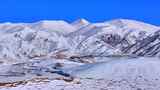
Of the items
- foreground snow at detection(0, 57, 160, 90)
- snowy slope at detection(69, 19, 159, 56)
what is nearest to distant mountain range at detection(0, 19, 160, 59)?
snowy slope at detection(69, 19, 159, 56)

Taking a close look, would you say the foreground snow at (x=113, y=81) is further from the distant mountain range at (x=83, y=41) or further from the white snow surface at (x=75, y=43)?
the distant mountain range at (x=83, y=41)

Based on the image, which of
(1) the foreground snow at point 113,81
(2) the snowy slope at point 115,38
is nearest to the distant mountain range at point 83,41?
(2) the snowy slope at point 115,38

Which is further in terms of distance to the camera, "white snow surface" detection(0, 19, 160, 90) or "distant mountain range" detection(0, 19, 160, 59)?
"distant mountain range" detection(0, 19, 160, 59)

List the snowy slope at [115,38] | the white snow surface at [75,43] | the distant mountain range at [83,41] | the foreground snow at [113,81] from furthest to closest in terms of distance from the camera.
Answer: the distant mountain range at [83,41], the snowy slope at [115,38], the white snow surface at [75,43], the foreground snow at [113,81]

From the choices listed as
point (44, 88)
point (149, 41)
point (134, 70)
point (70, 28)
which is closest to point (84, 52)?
point (149, 41)

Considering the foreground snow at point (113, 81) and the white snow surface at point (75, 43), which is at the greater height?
the white snow surface at point (75, 43)

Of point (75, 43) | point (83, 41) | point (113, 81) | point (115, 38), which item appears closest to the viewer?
point (113, 81)

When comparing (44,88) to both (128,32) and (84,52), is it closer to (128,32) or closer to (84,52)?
(84,52)

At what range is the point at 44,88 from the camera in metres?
28.2

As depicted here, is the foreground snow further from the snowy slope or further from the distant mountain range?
the distant mountain range

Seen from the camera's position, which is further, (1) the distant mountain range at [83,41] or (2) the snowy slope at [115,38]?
(1) the distant mountain range at [83,41]

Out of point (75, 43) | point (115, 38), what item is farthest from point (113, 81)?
point (115, 38)

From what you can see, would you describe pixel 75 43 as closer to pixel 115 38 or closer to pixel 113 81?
pixel 115 38

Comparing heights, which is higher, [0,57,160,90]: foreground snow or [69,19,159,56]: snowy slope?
[69,19,159,56]: snowy slope
